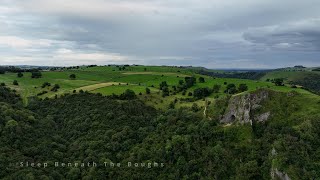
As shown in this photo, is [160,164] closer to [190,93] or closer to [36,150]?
[36,150]

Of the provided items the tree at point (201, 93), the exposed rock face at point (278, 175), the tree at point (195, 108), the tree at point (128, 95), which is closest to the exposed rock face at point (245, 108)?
the tree at point (195, 108)

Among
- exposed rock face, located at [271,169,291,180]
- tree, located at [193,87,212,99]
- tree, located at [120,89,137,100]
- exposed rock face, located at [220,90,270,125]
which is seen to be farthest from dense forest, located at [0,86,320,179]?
tree, located at [193,87,212,99]

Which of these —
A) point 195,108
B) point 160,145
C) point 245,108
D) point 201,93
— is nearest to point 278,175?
point 245,108

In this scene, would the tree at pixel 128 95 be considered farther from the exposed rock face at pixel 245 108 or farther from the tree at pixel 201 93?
the exposed rock face at pixel 245 108

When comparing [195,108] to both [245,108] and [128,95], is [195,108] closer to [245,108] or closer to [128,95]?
[245,108]

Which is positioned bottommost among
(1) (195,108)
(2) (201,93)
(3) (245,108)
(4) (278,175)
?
(4) (278,175)

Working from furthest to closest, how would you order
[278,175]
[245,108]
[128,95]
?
[128,95] < [245,108] < [278,175]
